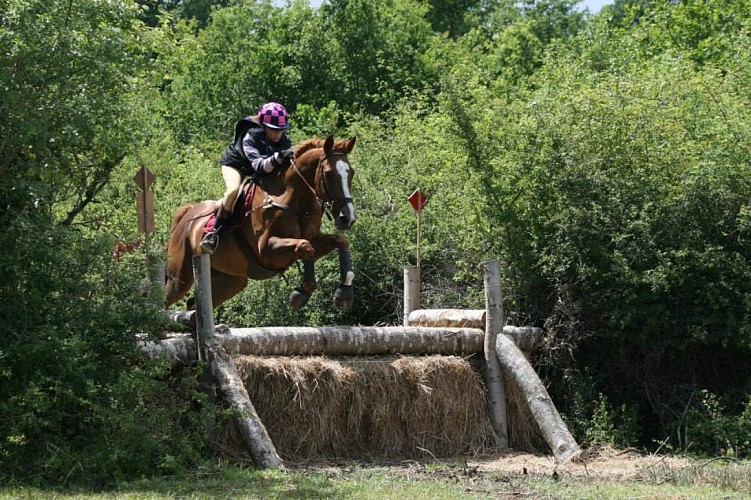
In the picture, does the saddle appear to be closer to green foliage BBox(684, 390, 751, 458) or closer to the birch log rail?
the birch log rail

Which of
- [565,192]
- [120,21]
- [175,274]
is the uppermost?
[120,21]

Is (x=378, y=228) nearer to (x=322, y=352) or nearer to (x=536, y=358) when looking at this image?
(x=536, y=358)

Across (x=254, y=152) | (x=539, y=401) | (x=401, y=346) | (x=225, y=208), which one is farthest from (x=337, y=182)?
(x=539, y=401)

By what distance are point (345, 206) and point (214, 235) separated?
78.3 inches

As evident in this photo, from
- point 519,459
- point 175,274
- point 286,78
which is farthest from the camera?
point 286,78

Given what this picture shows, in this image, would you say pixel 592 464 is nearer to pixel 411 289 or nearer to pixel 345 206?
Answer: pixel 345 206

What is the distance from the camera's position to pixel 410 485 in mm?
9938

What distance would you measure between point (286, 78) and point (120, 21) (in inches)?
786

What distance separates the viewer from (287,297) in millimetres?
17531

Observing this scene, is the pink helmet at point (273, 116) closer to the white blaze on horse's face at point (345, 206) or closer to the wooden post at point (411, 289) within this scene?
the white blaze on horse's face at point (345, 206)

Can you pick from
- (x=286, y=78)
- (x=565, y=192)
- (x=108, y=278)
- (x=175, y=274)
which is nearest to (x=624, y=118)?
(x=565, y=192)

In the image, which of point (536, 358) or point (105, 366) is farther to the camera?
point (536, 358)

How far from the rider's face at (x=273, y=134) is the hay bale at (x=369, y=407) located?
2676mm

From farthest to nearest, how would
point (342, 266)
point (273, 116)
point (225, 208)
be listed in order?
point (225, 208) < point (273, 116) < point (342, 266)
